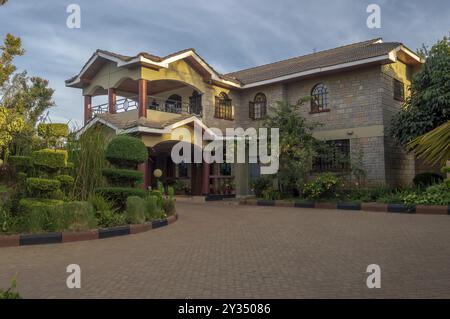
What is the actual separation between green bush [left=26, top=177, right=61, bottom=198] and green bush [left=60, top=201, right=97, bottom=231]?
0.82 m

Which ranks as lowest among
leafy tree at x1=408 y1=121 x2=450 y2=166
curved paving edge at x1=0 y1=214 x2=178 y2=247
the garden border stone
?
curved paving edge at x1=0 y1=214 x2=178 y2=247

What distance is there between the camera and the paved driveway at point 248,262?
4406 millimetres

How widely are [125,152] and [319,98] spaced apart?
10922 millimetres

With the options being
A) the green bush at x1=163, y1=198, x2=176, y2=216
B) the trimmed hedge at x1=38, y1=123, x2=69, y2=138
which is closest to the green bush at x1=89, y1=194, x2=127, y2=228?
the trimmed hedge at x1=38, y1=123, x2=69, y2=138

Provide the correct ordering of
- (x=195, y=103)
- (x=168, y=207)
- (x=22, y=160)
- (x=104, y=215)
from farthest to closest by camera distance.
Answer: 1. (x=195, y=103)
2. (x=168, y=207)
3. (x=22, y=160)
4. (x=104, y=215)

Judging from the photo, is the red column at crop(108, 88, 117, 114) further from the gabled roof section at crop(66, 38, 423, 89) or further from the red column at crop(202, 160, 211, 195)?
the red column at crop(202, 160, 211, 195)

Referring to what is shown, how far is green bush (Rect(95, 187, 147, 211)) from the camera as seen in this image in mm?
9938

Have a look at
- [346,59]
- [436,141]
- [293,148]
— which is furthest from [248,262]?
[346,59]

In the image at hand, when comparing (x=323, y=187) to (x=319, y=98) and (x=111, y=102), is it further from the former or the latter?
(x=111, y=102)

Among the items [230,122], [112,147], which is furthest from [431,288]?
[230,122]

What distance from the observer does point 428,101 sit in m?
14.2

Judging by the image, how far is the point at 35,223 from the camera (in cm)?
769

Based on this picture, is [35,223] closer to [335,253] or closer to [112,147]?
[112,147]
